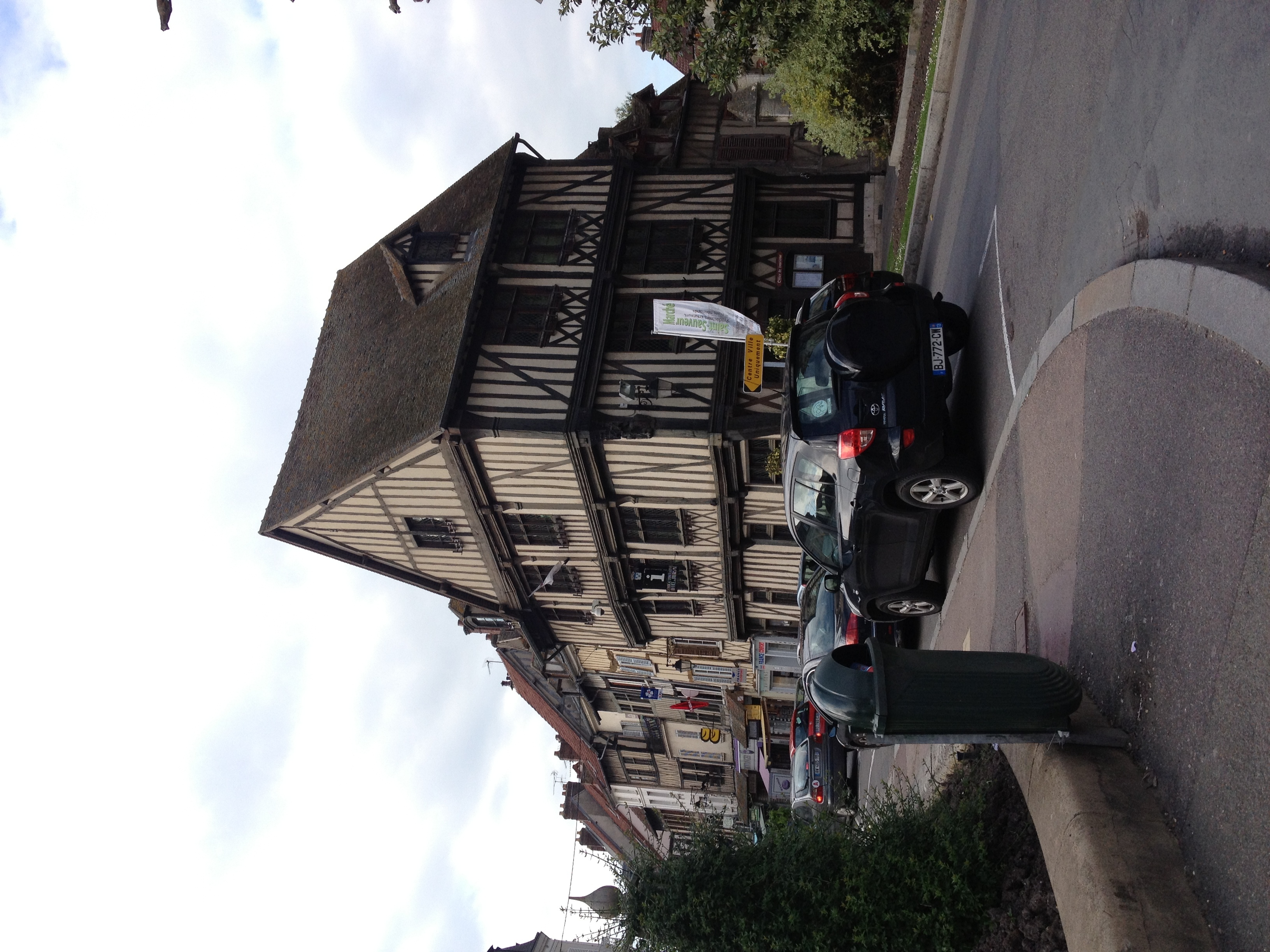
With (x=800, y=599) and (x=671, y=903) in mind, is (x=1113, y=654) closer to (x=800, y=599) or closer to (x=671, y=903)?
(x=671, y=903)

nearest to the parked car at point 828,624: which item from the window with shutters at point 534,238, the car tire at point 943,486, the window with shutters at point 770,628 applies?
the car tire at point 943,486

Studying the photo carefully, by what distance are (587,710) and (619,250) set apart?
1956 cm

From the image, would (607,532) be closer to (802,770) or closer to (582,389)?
(582,389)

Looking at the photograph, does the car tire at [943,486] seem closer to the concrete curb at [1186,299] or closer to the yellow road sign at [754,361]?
the concrete curb at [1186,299]

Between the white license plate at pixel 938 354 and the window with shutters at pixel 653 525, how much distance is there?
Result: 358 inches

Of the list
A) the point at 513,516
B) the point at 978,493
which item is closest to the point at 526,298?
the point at 513,516

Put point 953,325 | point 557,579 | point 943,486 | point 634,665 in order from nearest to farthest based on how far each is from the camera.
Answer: point 943,486
point 953,325
point 557,579
point 634,665

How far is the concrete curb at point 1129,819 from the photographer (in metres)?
4.38

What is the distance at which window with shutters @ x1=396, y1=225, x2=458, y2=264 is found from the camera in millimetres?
19391

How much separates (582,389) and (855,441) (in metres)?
7.78

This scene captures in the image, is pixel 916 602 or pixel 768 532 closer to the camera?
pixel 916 602

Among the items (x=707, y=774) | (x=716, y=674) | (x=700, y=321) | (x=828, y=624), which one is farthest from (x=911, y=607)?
(x=707, y=774)

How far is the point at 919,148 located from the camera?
15.7 m

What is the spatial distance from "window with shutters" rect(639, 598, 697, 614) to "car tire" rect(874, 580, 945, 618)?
10.1m
